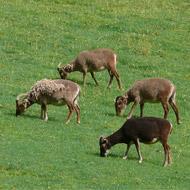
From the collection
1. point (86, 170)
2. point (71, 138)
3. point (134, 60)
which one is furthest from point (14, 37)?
point (86, 170)

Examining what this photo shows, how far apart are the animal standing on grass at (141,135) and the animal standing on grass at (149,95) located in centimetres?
505

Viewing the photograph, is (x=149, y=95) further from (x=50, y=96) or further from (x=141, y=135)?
(x=141, y=135)

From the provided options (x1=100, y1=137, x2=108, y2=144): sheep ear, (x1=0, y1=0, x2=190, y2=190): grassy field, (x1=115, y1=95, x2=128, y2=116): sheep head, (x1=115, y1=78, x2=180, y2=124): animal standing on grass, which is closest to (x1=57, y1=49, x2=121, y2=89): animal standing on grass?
(x1=0, y1=0, x2=190, y2=190): grassy field

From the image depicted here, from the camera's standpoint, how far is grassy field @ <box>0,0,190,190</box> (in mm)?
20234

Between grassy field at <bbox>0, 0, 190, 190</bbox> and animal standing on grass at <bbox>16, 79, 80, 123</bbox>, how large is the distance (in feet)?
1.24

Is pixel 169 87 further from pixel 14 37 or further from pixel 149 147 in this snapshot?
pixel 14 37

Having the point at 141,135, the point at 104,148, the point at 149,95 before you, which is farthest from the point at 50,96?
the point at 141,135

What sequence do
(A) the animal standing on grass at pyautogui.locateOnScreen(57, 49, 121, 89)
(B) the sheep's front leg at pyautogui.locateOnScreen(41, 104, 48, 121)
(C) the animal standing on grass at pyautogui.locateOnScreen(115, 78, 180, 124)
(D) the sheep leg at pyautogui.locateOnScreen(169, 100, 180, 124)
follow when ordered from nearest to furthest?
(B) the sheep's front leg at pyautogui.locateOnScreen(41, 104, 48, 121)
(C) the animal standing on grass at pyautogui.locateOnScreen(115, 78, 180, 124)
(D) the sheep leg at pyautogui.locateOnScreen(169, 100, 180, 124)
(A) the animal standing on grass at pyautogui.locateOnScreen(57, 49, 121, 89)

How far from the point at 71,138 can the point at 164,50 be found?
15.0m

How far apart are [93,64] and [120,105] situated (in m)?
4.13

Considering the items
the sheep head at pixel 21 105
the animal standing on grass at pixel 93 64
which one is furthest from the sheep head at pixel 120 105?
the animal standing on grass at pixel 93 64

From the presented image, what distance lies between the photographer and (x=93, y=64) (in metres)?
31.1

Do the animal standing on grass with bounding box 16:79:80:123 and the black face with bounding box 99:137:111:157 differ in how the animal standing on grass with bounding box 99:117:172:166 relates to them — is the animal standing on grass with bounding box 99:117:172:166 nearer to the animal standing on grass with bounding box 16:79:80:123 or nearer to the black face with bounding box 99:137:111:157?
the black face with bounding box 99:137:111:157

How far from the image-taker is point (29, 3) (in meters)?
42.8
